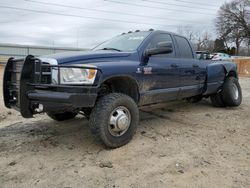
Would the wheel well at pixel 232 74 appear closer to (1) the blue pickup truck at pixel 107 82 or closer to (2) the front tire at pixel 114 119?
(1) the blue pickup truck at pixel 107 82

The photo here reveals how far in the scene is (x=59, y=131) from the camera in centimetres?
550

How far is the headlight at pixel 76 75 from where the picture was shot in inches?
165

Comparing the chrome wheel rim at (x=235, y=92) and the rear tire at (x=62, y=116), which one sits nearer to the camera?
the rear tire at (x=62, y=116)

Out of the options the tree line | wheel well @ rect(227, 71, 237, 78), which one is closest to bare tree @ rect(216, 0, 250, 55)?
the tree line

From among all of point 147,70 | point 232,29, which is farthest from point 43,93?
point 232,29

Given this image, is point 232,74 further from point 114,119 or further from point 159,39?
point 114,119

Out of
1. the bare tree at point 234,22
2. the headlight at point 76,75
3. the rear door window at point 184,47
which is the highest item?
the bare tree at point 234,22

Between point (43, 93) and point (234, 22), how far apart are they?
57.2 m

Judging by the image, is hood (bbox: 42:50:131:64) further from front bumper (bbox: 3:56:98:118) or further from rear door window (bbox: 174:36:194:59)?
rear door window (bbox: 174:36:194:59)

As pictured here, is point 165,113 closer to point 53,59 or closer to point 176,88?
point 176,88

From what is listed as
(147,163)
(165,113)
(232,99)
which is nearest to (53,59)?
(147,163)

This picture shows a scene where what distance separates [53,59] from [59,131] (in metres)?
1.60

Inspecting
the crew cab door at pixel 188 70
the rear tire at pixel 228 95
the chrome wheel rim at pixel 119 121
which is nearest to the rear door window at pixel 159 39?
the crew cab door at pixel 188 70

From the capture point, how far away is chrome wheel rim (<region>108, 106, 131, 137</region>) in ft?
14.6
